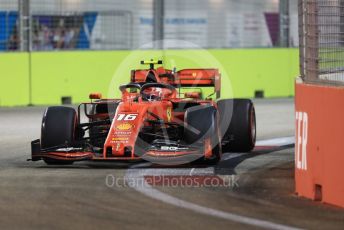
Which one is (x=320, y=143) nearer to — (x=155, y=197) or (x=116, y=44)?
(x=155, y=197)

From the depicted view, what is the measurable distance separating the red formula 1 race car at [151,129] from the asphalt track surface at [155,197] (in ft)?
0.58

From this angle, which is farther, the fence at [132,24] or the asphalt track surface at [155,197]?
the fence at [132,24]

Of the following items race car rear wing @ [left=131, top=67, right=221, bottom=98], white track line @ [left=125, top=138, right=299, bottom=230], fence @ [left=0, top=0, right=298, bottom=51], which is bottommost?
white track line @ [left=125, top=138, right=299, bottom=230]

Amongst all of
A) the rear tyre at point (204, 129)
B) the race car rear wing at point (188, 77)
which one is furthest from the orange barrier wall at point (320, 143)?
the race car rear wing at point (188, 77)

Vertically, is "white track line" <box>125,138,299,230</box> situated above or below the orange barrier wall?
below

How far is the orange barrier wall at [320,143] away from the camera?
341 inches

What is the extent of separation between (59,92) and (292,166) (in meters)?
11.6

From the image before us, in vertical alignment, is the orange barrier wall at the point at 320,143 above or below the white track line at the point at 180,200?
above

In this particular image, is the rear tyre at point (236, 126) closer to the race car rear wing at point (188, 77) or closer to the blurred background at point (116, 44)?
the race car rear wing at point (188, 77)

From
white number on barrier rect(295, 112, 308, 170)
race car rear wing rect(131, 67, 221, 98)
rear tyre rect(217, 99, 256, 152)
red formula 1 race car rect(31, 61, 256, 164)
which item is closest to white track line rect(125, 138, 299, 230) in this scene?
red formula 1 race car rect(31, 61, 256, 164)

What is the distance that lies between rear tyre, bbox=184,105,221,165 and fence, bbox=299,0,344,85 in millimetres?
2216

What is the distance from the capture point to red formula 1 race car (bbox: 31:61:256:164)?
1160cm

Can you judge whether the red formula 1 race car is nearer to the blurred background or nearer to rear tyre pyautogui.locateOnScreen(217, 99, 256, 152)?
rear tyre pyautogui.locateOnScreen(217, 99, 256, 152)

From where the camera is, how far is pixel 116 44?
80.8 ft
